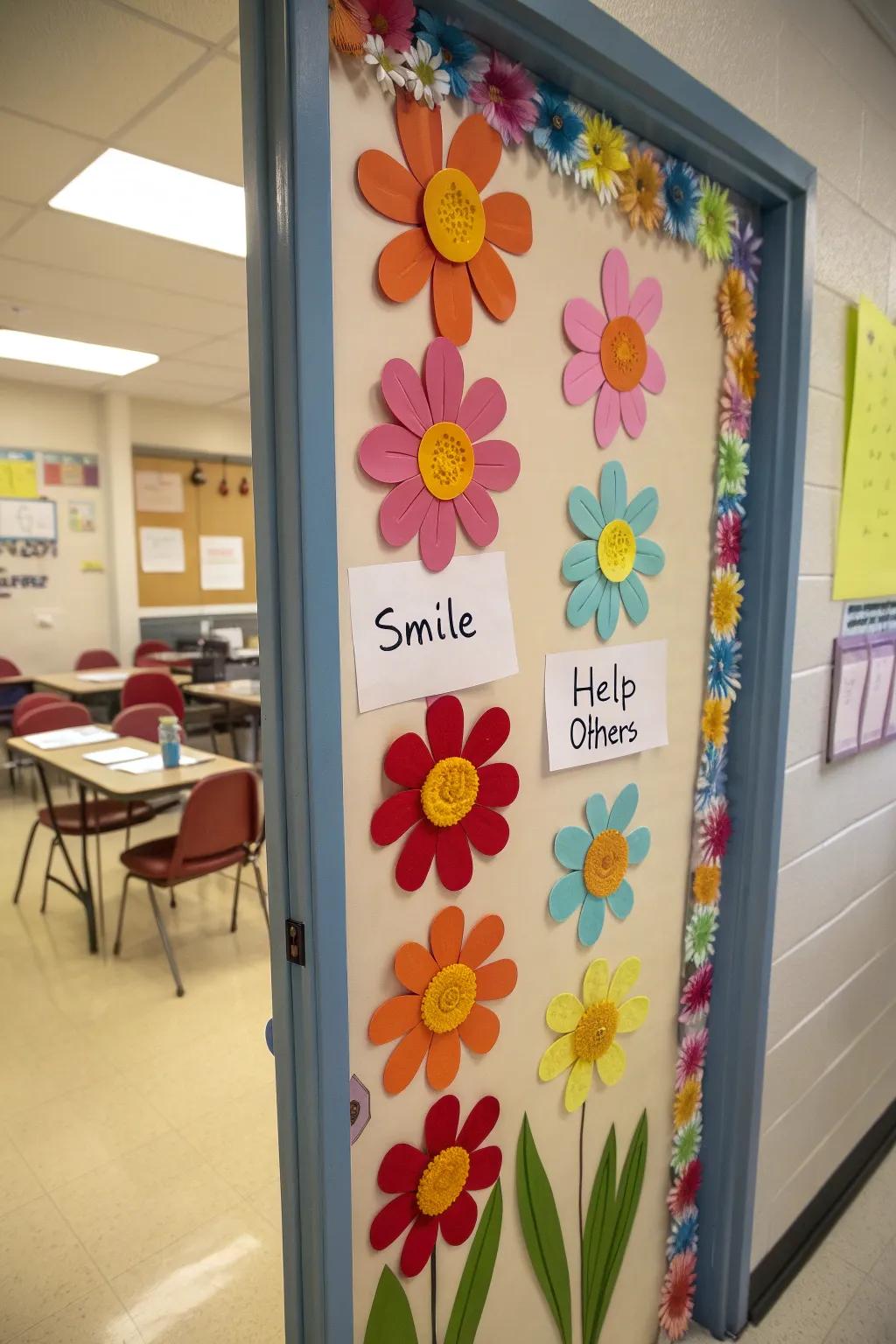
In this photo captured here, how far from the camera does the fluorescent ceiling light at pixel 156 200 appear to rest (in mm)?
2641

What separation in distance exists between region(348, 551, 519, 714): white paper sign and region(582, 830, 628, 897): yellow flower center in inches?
13.3

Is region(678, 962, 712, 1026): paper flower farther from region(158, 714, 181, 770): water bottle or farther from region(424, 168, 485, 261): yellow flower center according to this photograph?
region(158, 714, 181, 770): water bottle

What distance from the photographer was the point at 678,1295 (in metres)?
1.50

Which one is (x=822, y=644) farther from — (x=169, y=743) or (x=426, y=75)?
(x=169, y=743)

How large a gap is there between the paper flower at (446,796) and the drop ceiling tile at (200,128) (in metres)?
1.96

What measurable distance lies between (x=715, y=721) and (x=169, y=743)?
7.78 feet

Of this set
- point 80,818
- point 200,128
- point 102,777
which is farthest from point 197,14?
point 80,818

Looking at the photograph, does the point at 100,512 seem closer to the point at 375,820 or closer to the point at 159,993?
the point at 159,993

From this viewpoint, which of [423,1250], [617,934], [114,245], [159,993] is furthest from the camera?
[114,245]

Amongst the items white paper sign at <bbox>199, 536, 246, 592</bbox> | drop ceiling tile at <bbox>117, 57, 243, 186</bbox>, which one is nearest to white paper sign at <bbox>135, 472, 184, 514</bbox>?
white paper sign at <bbox>199, 536, 246, 592</bbox>

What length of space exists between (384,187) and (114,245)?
120 inches

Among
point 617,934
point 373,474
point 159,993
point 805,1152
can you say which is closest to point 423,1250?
point 617,934

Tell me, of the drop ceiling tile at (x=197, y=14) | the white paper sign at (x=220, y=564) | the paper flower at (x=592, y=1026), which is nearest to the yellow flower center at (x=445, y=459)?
the paper flower at (x=592, y=1026)

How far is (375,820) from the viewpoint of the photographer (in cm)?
90
